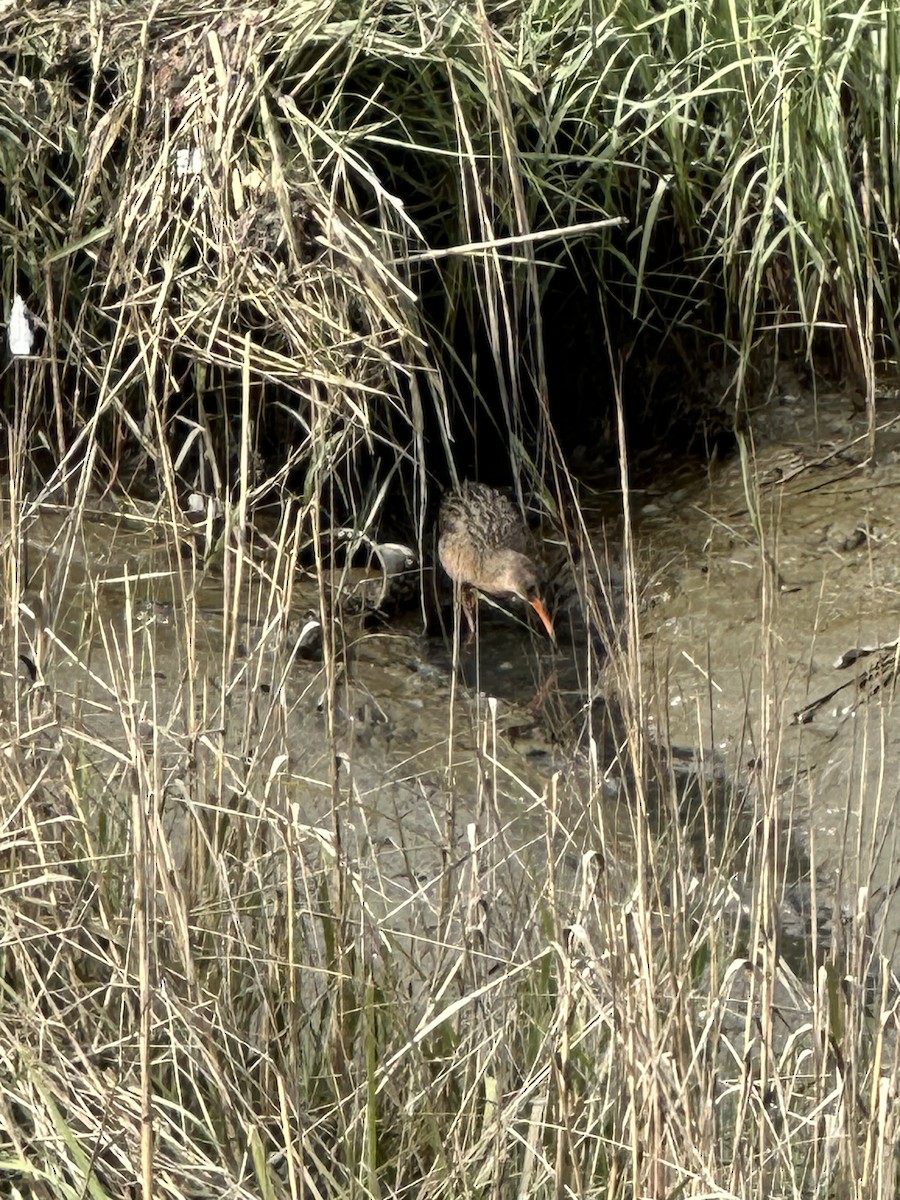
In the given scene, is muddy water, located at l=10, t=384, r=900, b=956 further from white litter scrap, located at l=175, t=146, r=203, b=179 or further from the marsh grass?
white litter scrap, located at l=175, t=146, r=203, b=179

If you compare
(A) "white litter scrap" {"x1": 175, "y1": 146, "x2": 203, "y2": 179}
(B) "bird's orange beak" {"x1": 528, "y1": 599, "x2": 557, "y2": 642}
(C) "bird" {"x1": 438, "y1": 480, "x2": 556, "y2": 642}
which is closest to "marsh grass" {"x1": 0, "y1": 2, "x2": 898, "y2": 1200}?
(A) "white litter scrap" {"x1": 175, "y1": 146, "x2": 203, "y2": 179}

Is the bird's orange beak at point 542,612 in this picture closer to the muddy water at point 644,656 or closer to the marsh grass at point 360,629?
the muddy water at point 644,656

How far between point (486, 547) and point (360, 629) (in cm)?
103

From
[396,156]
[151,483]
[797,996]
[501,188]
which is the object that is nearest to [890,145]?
[501,188]

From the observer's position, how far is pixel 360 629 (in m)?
3.75

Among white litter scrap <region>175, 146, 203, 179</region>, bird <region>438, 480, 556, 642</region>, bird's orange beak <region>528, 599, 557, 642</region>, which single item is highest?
white litter scrap <region>175, 146, 203, 179</region>

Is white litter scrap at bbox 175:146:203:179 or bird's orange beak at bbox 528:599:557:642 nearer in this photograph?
white litter scrap at bbox 175:146:203:179

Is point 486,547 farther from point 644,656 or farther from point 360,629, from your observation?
point 360,629

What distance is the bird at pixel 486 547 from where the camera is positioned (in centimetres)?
471

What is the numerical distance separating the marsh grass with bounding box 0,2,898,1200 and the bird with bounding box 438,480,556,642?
0.44 feet

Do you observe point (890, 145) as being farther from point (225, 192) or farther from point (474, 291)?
point (225, 192)

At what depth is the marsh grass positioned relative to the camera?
2205mm

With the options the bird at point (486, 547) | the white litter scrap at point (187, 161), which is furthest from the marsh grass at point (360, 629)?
the bird at point (486, 547)

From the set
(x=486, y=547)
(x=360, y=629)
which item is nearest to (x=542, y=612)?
(x=486, y=547)
